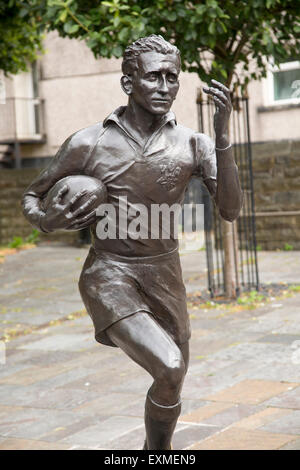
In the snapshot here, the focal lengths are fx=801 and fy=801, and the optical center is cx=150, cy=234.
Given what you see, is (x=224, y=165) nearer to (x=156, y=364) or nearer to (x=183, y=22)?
(x=156, y=364)

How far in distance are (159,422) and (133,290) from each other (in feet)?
2.17

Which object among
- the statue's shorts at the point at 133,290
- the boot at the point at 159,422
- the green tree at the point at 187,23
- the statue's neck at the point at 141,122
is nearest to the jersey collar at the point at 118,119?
the statue's neck at the point at 141,122

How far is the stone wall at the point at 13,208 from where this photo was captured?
17453mm

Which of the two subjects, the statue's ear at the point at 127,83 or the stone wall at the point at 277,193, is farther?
the stone wall at the point at 277,193

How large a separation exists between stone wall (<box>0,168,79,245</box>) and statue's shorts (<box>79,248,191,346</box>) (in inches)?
525

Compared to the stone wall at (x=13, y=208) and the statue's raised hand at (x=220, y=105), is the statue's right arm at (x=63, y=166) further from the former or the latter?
the stone wall at (x=13, y=208)

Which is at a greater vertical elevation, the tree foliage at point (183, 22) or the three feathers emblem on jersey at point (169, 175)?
the tree foliage at point (183, 22)

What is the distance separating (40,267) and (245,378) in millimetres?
7977

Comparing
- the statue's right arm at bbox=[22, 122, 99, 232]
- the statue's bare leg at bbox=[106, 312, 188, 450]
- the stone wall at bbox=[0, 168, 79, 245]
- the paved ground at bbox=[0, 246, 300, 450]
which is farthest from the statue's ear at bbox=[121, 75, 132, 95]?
the stone wall at bbox=[0, 168, 79, 245]

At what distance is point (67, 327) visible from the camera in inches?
356

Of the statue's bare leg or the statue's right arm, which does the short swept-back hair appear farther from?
the statue's bare leg

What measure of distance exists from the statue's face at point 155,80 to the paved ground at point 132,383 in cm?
221

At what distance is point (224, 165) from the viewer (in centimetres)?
392
